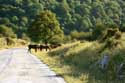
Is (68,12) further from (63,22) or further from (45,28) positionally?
(45,28)

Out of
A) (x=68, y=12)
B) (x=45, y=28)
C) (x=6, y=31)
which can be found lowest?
(x=6, y=31)

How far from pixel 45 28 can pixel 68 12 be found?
35895 mm

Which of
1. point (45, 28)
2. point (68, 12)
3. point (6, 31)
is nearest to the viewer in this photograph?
point (45, 28)

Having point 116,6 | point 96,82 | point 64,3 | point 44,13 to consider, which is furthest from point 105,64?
point 64,3

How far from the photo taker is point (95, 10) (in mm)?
117812

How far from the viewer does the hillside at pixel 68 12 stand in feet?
353

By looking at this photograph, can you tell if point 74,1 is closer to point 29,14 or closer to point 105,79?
point 29,14

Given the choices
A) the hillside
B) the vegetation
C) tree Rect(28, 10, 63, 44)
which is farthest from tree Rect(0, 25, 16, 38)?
tree Rect(28, 10, 63, 44)

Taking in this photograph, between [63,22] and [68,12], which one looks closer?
[68,12]

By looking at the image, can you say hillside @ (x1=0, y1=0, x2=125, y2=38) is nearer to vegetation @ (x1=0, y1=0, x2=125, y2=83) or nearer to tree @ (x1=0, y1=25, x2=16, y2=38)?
vegetation @ (x1=0, y1=0, x2=125, y2=83)

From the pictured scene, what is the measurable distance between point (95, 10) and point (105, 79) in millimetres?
99539

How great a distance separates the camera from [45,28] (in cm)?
9075

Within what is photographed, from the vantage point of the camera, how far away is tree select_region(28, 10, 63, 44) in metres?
90.9

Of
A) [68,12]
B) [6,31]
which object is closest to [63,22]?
[68,12]
